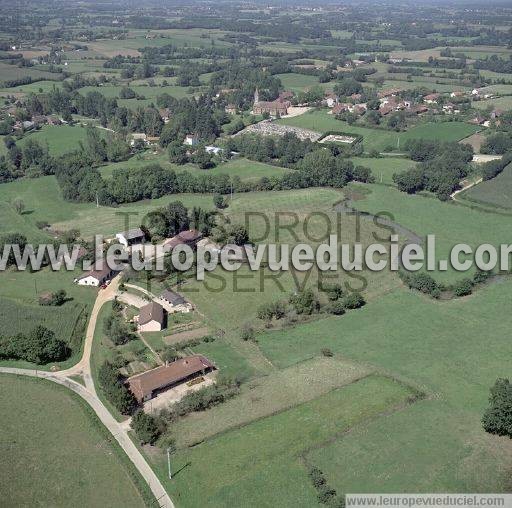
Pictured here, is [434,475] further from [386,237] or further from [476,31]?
[476,31]

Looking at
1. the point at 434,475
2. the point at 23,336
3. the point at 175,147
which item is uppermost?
the point at 175,147

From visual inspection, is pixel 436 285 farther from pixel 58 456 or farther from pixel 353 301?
pixel 58 456

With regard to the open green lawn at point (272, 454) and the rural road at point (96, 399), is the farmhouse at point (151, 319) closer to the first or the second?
the rural road at point (96, 399)

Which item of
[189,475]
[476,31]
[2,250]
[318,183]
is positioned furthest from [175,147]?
[476,31]

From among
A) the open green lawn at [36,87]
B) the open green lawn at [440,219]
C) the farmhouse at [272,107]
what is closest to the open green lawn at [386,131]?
the farmhouse at [272,107]

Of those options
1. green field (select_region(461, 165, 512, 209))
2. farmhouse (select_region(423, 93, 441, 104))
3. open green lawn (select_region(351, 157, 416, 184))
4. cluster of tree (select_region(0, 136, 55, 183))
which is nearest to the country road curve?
cluster of tree (select_region(0, 136, 55, 183))

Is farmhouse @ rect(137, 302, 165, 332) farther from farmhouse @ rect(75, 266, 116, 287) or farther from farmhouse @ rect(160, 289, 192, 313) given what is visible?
farmhouse @ rect(75, 266, 116, 287)
